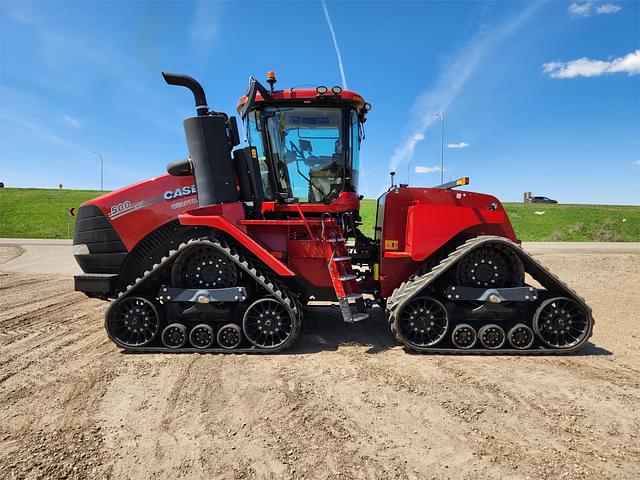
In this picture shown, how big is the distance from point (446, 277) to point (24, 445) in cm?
455

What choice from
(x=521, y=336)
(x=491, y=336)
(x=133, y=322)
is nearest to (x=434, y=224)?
(x=491, y=336)

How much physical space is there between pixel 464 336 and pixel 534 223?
2909cm

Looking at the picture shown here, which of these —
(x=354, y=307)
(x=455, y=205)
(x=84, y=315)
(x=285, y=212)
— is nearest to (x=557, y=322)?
(x=455, y=205)

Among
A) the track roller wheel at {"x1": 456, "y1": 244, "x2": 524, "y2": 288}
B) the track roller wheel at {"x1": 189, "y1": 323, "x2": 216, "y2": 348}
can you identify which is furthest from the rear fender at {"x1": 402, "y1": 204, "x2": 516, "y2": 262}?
the track roller wheel at {"x1": 189, "y1": 323, "x2": 216, "y2": 348}

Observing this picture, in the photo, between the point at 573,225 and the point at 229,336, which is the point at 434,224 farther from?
the point at 573,225

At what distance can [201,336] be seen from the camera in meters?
4.88

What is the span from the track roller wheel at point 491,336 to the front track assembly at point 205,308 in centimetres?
230

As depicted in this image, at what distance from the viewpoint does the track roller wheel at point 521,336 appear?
15.7 ft

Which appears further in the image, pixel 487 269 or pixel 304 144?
pixel 304 144

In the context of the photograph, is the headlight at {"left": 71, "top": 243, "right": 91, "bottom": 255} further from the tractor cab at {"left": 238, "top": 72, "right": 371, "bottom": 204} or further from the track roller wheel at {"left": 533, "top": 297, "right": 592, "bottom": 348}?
the track roller wheel at {"left": 533, "top": 297, "right": 592, "bottom": 348}

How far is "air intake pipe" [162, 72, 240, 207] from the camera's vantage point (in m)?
5.10

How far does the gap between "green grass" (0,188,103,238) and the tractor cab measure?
26.6m

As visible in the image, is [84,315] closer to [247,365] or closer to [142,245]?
[142,245]

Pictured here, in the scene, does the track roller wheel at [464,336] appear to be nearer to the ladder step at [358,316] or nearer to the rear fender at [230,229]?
the ladder step at [358,316]
